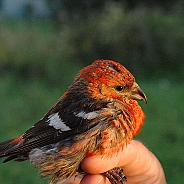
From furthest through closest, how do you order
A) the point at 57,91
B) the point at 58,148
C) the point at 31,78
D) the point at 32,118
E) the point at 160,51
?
the point at 160,51
the point at 31,78
the point at 57,91
the point at 32,118
the point at 58,148

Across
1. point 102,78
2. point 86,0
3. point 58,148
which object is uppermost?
point 86,0

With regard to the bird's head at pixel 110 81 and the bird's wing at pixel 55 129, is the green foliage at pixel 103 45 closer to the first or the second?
the bird's wing at pixel 55 129

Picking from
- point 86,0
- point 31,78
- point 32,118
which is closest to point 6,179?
point 32,118

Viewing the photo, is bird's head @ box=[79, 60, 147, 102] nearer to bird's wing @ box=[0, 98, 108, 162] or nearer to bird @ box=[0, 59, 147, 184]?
bird @ box=[0, 59, 147, 184]

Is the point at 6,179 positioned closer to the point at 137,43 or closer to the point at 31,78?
the point at 31,78

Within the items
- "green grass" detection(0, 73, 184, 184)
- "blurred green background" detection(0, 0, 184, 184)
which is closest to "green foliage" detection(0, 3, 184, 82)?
"blurred green background" detection(0, 0, 184, 184)

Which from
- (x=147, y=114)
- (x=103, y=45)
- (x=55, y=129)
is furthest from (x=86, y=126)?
(x=103, y=45)

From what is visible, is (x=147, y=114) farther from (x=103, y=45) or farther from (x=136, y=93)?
(x=136, y=93)
